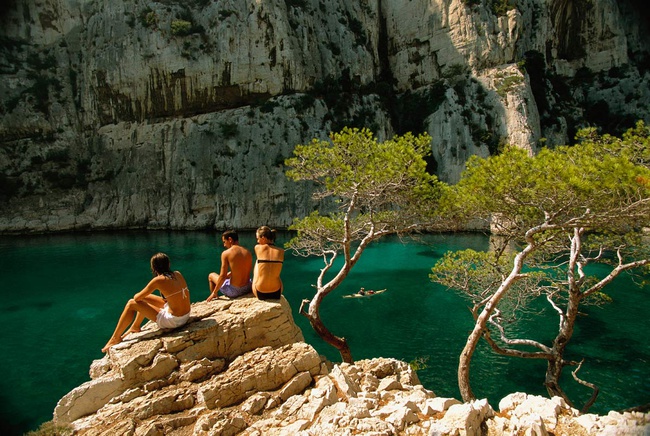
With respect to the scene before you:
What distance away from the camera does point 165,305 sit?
521 centimetres

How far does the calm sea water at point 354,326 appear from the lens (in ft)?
30.0

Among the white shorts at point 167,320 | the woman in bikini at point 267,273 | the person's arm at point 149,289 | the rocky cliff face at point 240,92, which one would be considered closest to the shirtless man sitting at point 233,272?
the woman in bikini at point 267,273

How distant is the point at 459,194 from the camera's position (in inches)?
299

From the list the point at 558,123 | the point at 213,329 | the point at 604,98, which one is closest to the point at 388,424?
the point at 213,329

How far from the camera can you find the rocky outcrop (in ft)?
11.7

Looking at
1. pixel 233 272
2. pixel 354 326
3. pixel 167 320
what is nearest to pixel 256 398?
pixel 167 320

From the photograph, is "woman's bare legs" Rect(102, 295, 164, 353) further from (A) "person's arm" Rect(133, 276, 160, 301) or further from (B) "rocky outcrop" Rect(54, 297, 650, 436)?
(B) "rocky outcrop" Rect(54, 297, 650, 436)

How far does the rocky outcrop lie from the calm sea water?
15.5 feet

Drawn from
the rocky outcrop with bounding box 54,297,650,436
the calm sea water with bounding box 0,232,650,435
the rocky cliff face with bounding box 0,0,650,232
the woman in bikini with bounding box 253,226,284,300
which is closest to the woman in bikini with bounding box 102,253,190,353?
the rocky outcrop with bounding box 54,297,650,436

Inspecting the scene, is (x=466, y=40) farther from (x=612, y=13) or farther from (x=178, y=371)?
(x=178, y=371)

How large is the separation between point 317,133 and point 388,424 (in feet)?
108

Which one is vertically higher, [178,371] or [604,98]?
[604,98]

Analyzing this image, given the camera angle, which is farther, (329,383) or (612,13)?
(612,13)

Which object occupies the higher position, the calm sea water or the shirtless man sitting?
the shirtless man sitting
